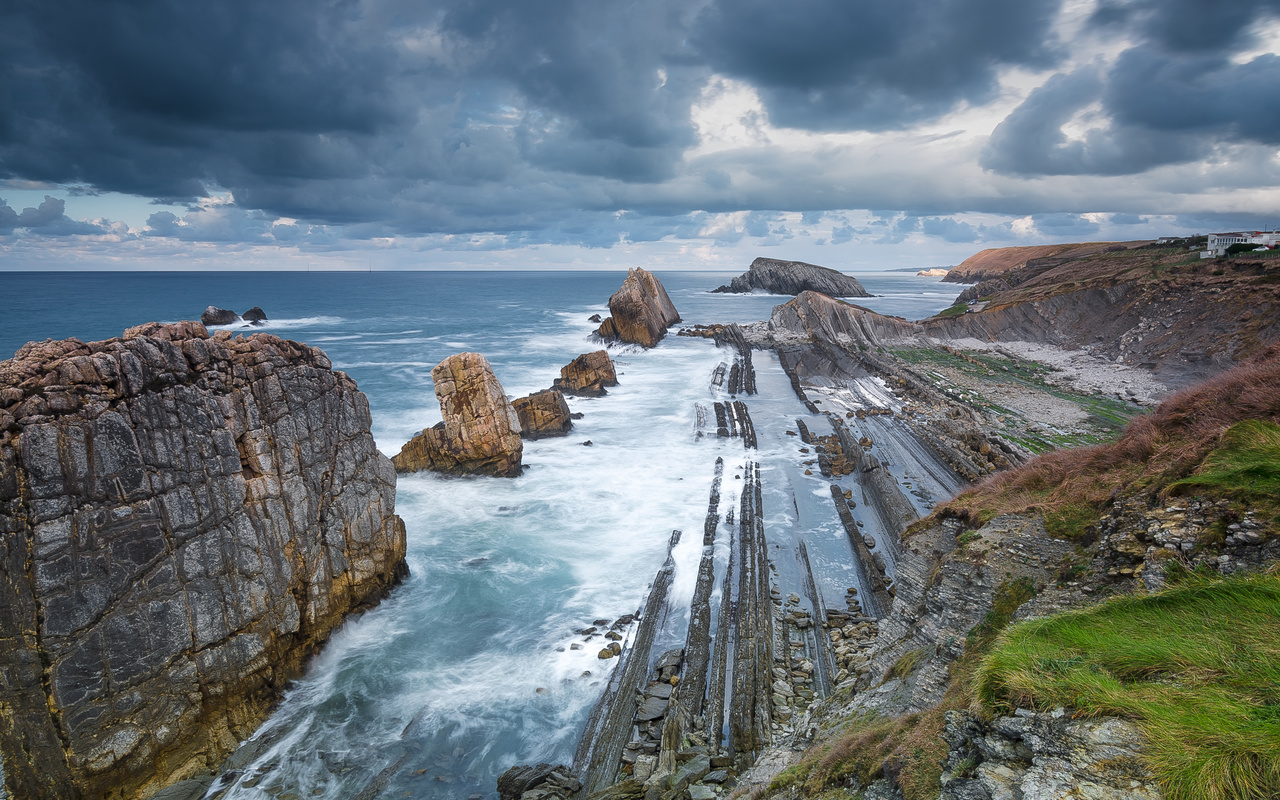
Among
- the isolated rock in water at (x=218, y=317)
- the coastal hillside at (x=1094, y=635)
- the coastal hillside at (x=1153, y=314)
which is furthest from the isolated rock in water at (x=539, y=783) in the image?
the isolated rock in water at (x=218, y=317)

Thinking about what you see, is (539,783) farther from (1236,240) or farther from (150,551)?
(1236,240)

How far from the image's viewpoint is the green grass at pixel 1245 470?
8016mm

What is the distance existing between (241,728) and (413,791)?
14.2 feet

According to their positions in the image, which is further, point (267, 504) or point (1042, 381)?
point (1042, 381)

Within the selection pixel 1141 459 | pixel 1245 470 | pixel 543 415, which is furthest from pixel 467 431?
pixel 1245 470

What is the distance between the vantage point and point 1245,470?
852cm

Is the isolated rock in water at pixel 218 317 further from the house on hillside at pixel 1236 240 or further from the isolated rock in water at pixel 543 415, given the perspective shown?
the house on hillside at pixel 1236 240

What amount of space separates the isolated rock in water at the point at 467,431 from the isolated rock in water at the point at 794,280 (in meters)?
126

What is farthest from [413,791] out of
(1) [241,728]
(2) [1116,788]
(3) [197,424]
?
(2) [1116,788]

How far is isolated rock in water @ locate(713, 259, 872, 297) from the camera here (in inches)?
5625

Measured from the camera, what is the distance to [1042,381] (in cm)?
4491

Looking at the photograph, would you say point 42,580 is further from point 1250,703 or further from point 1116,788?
point 1250,703

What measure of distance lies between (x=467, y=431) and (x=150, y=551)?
1709 cm

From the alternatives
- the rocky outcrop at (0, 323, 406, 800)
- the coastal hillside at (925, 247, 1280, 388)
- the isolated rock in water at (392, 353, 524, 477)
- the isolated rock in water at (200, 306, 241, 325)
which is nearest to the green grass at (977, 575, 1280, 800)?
the rocky outcrop at (0, 323, 406, 800)
